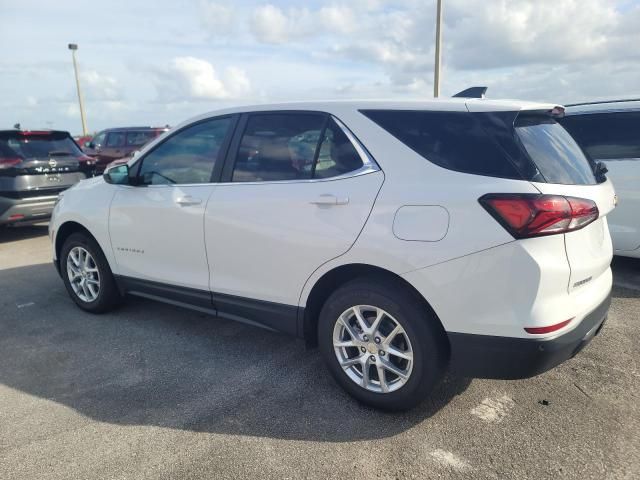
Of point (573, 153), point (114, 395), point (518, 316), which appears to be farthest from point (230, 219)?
point (573, 153)

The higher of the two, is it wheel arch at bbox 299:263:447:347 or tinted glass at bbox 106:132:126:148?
tinted glass at bbox 106:132:126:148

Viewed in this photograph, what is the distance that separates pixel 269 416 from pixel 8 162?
6414 millimetres

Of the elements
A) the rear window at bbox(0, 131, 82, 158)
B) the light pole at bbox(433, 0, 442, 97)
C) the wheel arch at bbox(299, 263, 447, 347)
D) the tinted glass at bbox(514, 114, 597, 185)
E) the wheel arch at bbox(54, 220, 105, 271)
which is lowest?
the wheel arch at bbox(299, 263, 447, 347)

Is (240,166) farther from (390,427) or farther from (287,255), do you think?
(390,427)

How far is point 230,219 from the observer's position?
3.41 m

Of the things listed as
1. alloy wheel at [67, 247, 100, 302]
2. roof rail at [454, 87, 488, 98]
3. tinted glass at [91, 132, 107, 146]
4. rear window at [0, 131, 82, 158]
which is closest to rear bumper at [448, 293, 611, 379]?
roof rail at [454, 87, 488, 98]

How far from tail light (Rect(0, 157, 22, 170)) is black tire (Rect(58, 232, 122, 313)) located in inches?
137

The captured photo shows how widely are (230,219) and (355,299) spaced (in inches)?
41.2

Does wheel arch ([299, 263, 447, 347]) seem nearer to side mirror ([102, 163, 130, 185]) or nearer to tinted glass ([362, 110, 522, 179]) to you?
tinted glass ([362, 110, 522, 179])

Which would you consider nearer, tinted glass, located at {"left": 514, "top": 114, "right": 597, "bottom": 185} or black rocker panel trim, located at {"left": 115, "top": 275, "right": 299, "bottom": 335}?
tinted glass, located at {"left": 514, "top": 114, "right": 597, "bottom": 185}

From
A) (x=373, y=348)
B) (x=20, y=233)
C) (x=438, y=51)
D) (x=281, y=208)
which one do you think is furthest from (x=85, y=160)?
(x=438, y=51)

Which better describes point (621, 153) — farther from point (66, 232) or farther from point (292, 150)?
point (66, 232)

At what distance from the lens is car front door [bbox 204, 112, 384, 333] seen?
9.62 feet

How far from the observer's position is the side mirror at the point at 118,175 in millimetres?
4180
